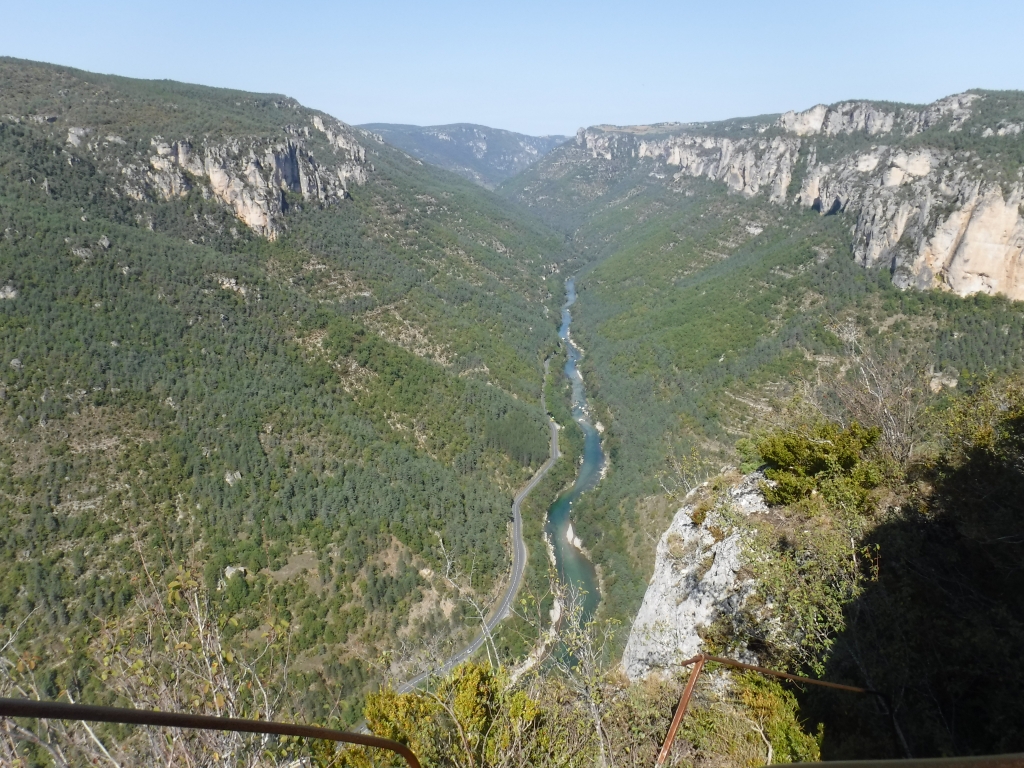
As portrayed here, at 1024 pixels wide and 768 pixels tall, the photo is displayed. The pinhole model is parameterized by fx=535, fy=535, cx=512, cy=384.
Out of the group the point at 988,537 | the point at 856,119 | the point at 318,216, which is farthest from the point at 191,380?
the point at 856,119

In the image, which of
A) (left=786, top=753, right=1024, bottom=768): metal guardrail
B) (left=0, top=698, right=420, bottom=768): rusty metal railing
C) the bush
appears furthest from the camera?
the bush

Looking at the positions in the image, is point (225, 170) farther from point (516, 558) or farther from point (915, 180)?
point (915, 180)

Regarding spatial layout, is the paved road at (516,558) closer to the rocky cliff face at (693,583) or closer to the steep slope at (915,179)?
the rocky cliff face at (693,583)

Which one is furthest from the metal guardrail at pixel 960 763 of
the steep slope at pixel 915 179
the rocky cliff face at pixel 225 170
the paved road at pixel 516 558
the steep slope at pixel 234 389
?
the rocky cliff face at pixel 225 170

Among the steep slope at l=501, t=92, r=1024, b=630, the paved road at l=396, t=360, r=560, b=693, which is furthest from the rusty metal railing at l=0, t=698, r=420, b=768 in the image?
the paved road at l=396, t=360, r=560, b=693

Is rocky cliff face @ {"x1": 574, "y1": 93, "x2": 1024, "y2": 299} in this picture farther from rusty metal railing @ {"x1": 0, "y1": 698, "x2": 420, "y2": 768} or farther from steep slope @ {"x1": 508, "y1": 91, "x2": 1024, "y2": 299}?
rusty metal railing @ {"x1": 0, "y1": 698, "x2": 420, "y2": 768}

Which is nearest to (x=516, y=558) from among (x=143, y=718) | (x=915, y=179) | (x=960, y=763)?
(x=143, y=718)
